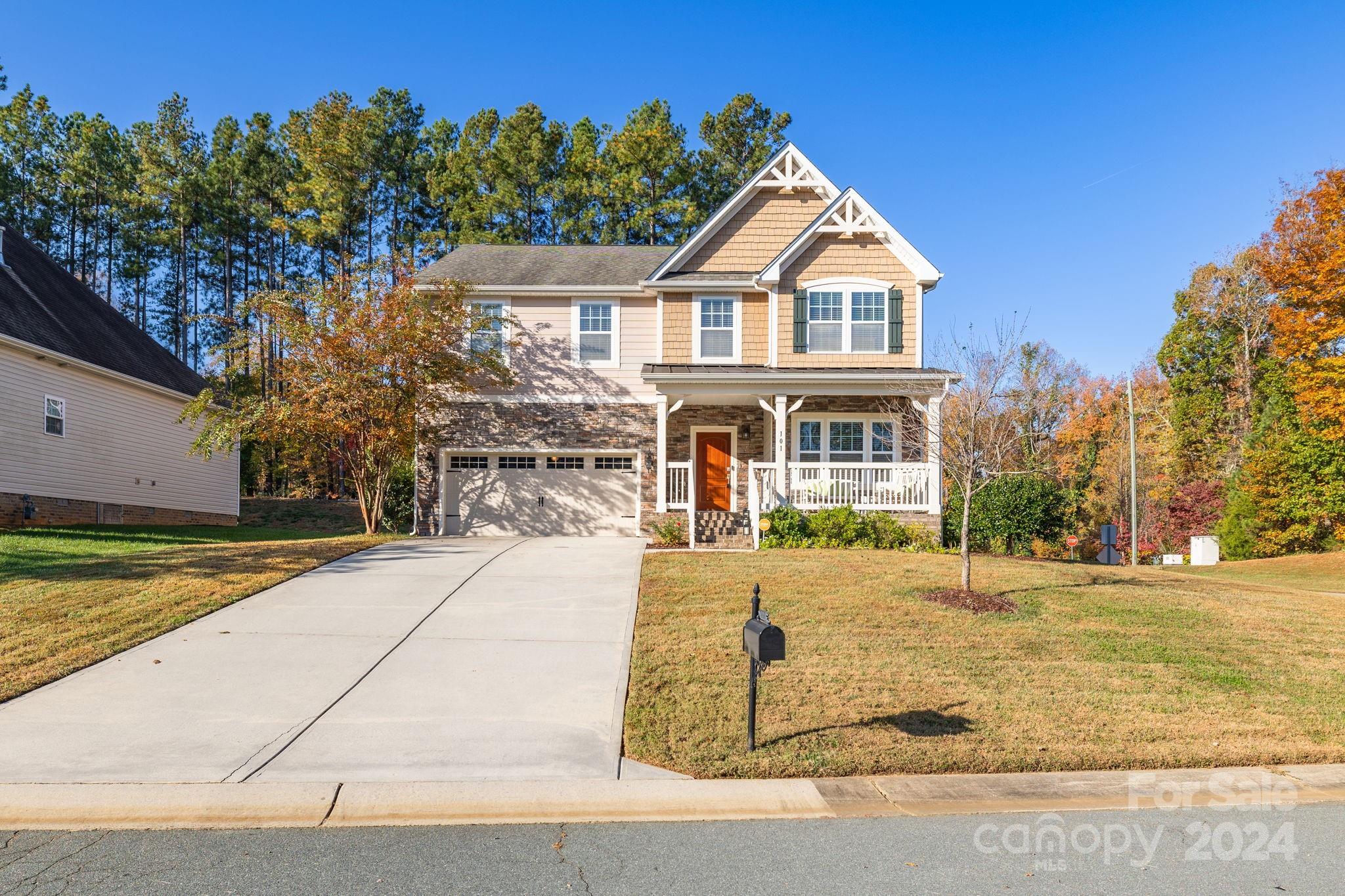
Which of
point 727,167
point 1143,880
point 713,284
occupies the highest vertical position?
point 727,167

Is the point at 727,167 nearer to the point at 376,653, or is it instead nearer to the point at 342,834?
the point at 376,653

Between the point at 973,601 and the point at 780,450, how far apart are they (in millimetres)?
6740

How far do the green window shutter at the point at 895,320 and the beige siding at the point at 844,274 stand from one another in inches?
6.3

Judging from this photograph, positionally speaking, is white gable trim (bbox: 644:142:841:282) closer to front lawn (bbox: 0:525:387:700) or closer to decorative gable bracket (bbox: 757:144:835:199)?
decorative gable bracket (bbox: 757:144:835:199)

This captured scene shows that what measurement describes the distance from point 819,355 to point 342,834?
48.7ft

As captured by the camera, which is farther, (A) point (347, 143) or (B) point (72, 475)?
(A) point (347, 143)

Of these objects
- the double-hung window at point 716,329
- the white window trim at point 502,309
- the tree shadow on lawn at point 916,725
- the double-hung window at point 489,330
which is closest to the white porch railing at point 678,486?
the double-hung window at point 716,329

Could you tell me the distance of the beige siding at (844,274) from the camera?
18.0 m

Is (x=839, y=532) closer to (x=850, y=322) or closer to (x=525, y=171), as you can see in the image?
(x=850, y=322)

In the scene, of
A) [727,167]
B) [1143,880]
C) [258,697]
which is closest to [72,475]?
[258,697]

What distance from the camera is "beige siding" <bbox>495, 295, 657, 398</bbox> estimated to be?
19.3 metres

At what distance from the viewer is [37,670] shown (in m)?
7.30

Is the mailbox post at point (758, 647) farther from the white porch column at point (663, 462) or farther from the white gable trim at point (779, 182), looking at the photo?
the white gable trim at point (779, 182)

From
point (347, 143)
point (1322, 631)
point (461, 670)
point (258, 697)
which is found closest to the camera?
point (258, 697)
